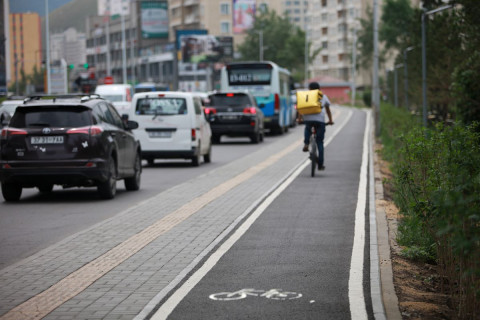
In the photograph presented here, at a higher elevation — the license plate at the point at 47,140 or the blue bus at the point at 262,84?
the blue bus at the point at 262,84

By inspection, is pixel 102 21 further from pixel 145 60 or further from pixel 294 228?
pixel 294 228

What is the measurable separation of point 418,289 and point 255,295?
58.6 inches

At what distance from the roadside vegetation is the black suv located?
5.76 metres

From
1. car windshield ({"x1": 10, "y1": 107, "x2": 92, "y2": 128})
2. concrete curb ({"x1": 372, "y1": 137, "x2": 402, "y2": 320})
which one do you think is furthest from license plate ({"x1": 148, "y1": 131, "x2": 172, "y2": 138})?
concrete curb ({"x1": 372, "y1": 137, "x2": 402, "y2": 320})

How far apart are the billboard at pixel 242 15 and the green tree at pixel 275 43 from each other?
11.3 metres

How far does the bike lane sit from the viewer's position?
25.2 feet

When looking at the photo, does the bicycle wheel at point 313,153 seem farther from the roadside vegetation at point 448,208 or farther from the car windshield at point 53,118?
the roadside vegetation at point 448,208

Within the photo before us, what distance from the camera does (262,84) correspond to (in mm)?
47281

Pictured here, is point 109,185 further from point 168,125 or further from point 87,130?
point 168,125

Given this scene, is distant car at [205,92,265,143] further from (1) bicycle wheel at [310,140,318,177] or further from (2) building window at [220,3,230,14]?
(2) building window at [220,3,230,14]

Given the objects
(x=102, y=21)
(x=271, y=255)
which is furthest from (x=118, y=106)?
(x=102, y=21)

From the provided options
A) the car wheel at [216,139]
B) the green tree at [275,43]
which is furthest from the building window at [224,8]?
the car wheel at [216,139]

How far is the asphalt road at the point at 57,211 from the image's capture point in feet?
39.1

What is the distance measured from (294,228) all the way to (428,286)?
12.9ft
